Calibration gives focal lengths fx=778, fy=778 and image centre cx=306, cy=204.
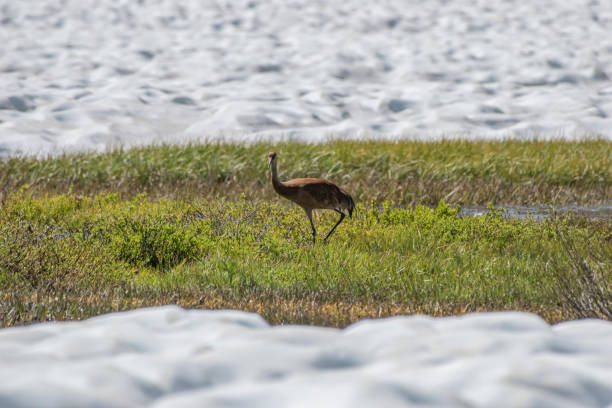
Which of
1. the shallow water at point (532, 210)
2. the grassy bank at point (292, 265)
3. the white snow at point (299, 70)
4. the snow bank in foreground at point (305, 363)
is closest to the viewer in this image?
the snow bank in foreground at point (305, 363)

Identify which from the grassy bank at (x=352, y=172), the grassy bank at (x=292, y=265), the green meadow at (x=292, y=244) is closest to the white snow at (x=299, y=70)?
the grassy bank at (x=352, y=172)

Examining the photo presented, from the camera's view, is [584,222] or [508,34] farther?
[508,34]

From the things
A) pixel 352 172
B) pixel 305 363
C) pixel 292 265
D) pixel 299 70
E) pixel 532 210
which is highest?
pixel 305 363

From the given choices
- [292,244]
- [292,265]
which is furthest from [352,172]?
[292,265]

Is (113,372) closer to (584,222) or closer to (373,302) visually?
(373,302)

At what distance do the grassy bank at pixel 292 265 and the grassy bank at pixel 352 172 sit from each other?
3794 millimetres

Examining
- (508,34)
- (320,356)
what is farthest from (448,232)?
(508,34)

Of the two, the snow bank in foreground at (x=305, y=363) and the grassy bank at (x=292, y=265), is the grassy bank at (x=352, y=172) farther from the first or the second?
the snow bank in foreground at (x=305, y=363)

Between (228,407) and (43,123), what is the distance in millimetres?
21359

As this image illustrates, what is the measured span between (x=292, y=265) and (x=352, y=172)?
7.97 metres

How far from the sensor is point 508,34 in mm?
33156

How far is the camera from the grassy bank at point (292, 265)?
21.2 ft

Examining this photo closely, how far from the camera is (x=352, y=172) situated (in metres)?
15.7

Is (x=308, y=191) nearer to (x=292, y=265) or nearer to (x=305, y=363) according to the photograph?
(x=292, y=265)
